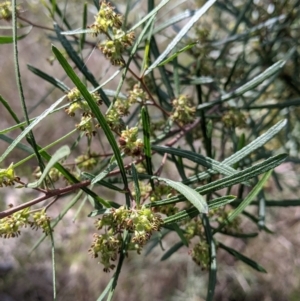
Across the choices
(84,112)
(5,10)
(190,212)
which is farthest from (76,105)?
(5,10)

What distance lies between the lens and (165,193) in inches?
27.5

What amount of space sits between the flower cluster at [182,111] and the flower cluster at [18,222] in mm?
308

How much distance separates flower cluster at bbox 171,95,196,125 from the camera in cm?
81

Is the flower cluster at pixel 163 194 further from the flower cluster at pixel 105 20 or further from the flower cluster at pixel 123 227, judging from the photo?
the flower cluster at pixel 105 20

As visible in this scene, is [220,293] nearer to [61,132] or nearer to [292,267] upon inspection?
[292,267]

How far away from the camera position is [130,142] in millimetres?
649

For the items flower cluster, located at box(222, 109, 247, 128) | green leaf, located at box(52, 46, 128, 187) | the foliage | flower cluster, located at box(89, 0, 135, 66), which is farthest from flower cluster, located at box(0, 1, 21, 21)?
flower cluster, located at box(222, 109, 247, 128)

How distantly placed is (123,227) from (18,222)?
0.53 ft

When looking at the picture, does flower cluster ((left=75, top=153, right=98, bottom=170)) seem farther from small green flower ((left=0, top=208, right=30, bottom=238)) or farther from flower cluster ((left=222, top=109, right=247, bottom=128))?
flower cluster ((left=222, top=109, right=247, bottom=128))

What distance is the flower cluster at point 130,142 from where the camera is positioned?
64 cm

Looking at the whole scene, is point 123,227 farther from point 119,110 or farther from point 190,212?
point 119,110

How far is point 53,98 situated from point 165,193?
3.16 meters

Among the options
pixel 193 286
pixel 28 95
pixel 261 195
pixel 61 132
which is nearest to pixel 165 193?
pixel 261 195

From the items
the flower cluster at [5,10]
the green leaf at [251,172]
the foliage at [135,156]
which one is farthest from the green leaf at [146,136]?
the flower cluster at [5,10]
